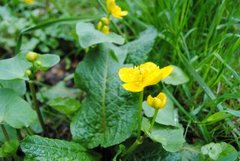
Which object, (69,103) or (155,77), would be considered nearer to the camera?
(155,77)

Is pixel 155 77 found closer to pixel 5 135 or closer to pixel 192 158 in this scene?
pixel 192 158

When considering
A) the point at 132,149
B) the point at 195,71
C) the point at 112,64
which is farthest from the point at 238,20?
the point at 132,149

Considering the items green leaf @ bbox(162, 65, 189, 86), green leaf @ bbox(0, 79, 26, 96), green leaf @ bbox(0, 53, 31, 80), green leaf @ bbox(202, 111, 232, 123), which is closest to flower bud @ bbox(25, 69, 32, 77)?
green leaf @ bbox(0, 53, 31, 80)

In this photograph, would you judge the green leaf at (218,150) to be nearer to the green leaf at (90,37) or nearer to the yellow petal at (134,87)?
the yellow petal at (134,87)

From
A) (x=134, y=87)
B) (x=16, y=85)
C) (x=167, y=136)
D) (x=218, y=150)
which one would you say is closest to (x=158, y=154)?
(x=167, y=136)

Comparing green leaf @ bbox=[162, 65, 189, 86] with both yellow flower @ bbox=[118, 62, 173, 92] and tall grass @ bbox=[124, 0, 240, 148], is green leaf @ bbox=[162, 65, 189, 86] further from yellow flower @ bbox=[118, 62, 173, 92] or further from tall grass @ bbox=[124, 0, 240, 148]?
yellow flower @ bbox=[118, 62, 173, 92]
